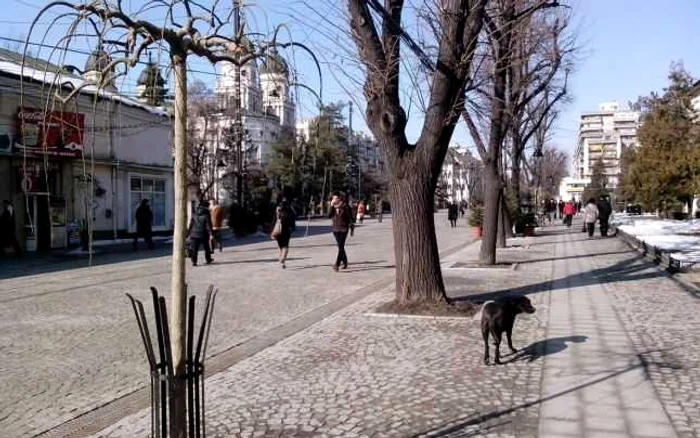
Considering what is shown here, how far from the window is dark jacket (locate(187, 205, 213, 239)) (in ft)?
40.9

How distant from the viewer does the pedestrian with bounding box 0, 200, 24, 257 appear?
19.1 meters

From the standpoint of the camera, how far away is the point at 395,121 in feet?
29.0

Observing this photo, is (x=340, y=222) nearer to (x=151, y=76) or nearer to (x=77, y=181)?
(x=151, y=76)

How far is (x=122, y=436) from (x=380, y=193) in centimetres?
7813

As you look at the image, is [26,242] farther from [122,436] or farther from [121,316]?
[122,436]

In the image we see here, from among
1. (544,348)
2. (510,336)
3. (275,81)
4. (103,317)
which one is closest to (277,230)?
(103,317)

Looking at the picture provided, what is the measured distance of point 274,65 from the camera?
154 inches

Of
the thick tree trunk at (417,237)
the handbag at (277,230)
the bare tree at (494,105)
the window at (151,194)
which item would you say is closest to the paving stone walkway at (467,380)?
the thick tree trunk at (417,237)

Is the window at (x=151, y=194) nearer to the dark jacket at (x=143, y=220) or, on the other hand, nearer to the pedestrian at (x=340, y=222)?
the dark jacket at (x=143, y=220)

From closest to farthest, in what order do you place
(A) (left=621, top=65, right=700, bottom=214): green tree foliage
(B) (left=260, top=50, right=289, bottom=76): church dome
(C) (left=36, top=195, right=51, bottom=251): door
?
(B) (left=260, top=50, right=289, bottom=76): church dome, (C) (left=36, top=195, right=51, bottom=251): door, (A) (left=621, top=65, right=700, bottom=214): green tree foliage

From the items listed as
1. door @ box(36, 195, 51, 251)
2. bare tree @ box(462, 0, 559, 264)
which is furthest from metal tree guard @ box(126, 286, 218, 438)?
door @ box(36, 195, 51, 251)

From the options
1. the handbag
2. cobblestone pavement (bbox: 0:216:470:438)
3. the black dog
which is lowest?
cobblestone pavement (bbox: 0:216:470:438)

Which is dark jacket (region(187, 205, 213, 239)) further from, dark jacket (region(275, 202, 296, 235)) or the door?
the door

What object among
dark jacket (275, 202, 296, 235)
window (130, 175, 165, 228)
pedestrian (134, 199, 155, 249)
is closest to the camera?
dark jacket (275, 202, 296, 235)
